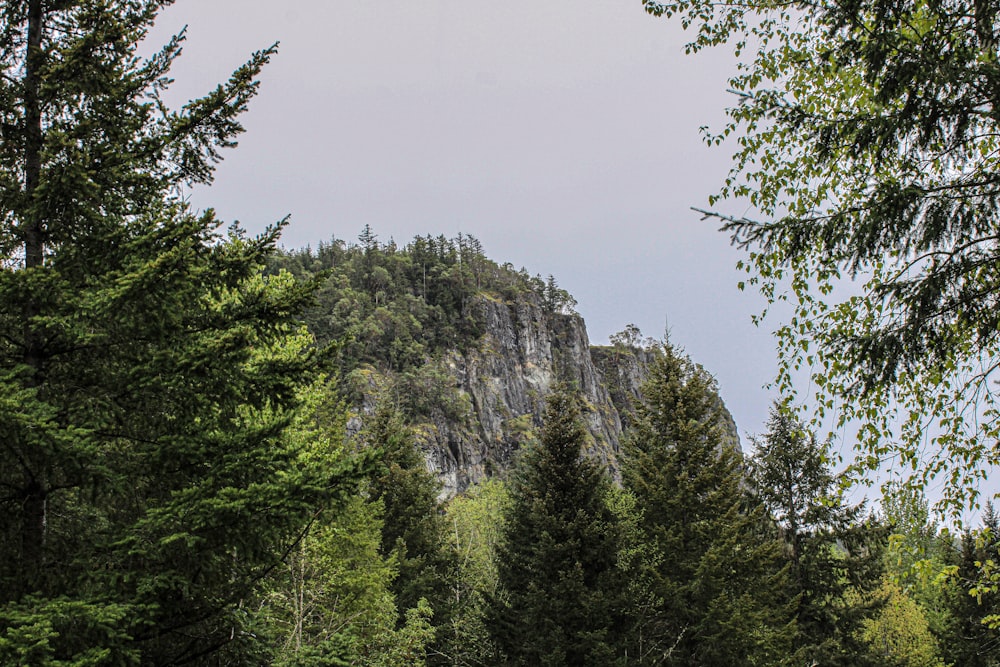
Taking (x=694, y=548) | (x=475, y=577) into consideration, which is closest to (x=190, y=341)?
(x=694, y=548)

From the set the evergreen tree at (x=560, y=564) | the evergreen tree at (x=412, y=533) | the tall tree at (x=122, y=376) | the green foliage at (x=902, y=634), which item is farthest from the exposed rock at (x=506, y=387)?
the tall tree at (x=122, y=376)

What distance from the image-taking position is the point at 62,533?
4828 millimetres

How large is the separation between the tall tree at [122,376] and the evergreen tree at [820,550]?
12591 mm

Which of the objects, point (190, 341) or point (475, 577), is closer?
point (190, 341)

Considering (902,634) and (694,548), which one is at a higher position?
(694,548)

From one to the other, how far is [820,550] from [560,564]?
7.20 meters

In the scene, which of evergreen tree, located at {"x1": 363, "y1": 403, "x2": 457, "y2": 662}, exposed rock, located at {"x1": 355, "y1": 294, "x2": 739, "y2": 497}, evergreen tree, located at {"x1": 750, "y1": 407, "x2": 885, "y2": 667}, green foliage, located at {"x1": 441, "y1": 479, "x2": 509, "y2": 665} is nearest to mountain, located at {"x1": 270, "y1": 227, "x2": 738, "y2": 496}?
exposed rock, located at {"x1": 355, "y1": 294, "x2": 739, "y2": 497}

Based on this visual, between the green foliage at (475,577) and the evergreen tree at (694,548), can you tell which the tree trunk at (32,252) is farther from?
the evergreen tree at (694,548)

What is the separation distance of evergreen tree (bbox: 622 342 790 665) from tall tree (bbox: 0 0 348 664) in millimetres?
8952

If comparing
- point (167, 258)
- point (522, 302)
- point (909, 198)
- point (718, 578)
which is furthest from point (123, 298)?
point (522, 302)

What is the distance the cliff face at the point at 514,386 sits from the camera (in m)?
73.0

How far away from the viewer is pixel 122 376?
459cm

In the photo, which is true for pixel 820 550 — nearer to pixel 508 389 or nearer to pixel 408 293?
pixel 508 389

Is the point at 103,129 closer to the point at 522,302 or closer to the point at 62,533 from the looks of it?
the point at 62,533
